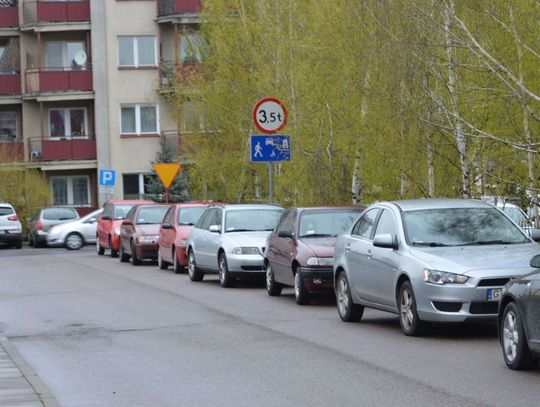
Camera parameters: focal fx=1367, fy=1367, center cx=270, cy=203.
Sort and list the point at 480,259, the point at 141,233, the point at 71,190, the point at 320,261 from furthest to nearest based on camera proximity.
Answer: the point at 71,190 < the point at 141,233 < the point at 320,261 < the point at 480,259

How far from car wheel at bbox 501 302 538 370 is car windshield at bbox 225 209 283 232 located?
13.4 m

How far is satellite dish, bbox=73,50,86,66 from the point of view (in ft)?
201

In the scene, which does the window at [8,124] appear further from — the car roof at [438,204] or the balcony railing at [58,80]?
the car roof at [438,204]

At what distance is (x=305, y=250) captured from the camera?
2033 cm

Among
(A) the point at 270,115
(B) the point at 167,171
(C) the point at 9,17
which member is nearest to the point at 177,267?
(A) the point at 270,115

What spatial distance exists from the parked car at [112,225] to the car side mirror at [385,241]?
24.3 metres

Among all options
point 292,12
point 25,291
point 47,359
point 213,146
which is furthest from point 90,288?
point 213,146

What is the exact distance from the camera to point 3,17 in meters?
62.2

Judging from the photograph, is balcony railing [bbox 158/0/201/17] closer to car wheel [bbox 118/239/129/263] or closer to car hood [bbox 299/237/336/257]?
car wheel [bbox 118/239/129/263]

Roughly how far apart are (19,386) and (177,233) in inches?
731

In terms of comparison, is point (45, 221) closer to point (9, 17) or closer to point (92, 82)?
point (92, 82)

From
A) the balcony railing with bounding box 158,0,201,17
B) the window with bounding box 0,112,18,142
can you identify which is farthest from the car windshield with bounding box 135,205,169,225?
the window with bounding box 0,112,18,142

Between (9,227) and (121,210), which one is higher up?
(121,210)

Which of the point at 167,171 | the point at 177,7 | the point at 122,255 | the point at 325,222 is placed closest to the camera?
the point at 325,222
